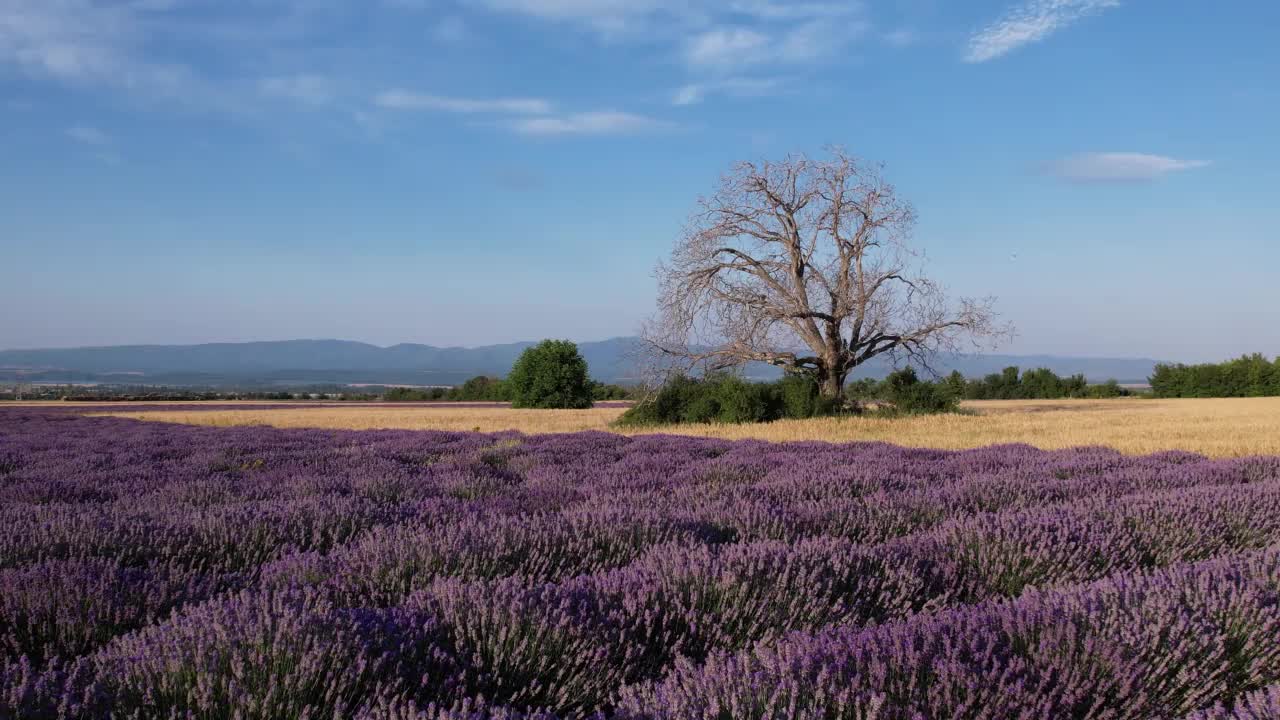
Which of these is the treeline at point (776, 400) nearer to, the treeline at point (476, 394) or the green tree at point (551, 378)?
the green tree at point (551, 378)

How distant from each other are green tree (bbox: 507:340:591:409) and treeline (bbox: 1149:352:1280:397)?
35.1 metres

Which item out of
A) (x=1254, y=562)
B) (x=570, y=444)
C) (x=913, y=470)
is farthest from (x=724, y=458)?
(x=1254, y=562)

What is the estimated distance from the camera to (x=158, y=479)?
6793 millimetres

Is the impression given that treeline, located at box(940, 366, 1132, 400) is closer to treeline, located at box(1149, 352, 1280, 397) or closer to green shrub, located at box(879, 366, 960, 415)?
treeline, located at box(1149, 352, 1280, 397)

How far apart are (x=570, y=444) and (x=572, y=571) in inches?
259

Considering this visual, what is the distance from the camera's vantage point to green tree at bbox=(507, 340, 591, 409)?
44688 mm

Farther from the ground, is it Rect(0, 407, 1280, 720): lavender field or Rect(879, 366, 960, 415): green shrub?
Rect(879, 366, 960, 415): green shrub

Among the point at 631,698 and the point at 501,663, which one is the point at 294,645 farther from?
the point at 631,698

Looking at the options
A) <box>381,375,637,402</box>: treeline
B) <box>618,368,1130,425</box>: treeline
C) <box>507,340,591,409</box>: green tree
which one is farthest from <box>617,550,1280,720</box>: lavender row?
<box>381,375,637,402</box>: treeline

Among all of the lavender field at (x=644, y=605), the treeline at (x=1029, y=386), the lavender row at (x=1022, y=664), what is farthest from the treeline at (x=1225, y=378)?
the lavender row at (x=1022, y=664)

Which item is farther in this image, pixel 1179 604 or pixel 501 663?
pixel 1179 604

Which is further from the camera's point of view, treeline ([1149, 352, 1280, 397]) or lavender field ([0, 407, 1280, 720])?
treeline ([1149, 352, 1280, 397])

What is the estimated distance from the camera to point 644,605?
2.73 metres

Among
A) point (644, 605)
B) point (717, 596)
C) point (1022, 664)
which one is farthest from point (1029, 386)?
point (1022, 664)
